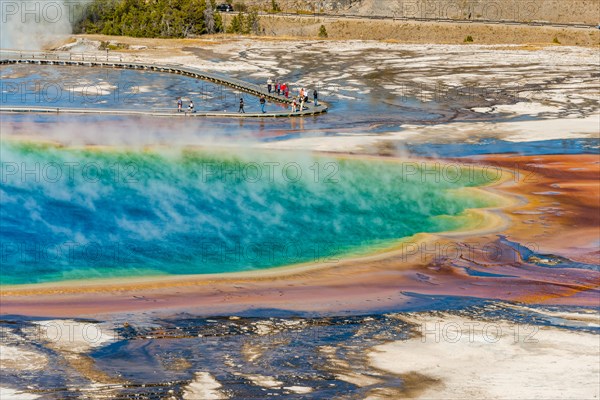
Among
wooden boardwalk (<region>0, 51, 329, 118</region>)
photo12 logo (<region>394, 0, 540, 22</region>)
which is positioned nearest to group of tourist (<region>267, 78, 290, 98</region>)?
wooden boardwalk (<region>0, 51, 329, 118</region>)

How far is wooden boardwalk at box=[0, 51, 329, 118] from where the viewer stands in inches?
1962

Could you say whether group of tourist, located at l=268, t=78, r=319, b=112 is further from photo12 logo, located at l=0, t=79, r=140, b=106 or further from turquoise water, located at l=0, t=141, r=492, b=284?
turquoise water, located at l=0, t=141, r=492, b=284

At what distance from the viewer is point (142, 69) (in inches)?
2653

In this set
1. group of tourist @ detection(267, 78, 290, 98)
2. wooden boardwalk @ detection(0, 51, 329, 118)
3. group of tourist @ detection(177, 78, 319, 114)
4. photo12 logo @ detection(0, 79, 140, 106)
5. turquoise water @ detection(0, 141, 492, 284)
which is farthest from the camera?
group of tourist @ detection(267, 78, 290, 98)

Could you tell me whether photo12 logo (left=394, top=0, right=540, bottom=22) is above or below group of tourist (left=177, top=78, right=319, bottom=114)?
above

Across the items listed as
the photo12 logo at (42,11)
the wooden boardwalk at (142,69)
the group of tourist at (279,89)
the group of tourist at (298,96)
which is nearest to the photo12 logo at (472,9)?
the photo12 logo at (42,11)

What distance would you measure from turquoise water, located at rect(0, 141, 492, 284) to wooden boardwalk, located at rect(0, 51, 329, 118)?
9.08 metres

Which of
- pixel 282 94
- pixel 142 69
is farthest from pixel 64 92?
pixel 282 94

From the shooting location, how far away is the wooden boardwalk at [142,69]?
49.8 metres

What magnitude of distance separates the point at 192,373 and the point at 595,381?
7.51 meters

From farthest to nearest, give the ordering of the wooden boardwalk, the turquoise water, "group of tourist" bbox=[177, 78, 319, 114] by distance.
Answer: "group of tourist" bbox=[177, 78, 319, 114] < the wooden boardwalk < the turquoise water

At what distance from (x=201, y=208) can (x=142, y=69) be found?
36.6 m

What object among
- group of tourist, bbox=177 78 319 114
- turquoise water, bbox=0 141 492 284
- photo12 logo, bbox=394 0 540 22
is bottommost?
turquoise water, bbox=0 141 492 284

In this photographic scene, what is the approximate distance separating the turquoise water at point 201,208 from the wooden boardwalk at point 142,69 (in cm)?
908
